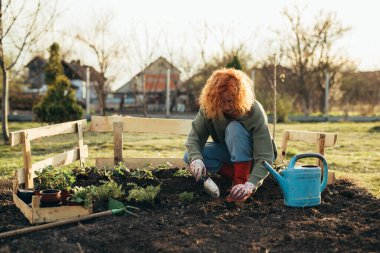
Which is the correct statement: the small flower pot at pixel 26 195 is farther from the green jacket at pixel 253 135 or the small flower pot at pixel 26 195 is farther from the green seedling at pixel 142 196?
the green jacket at pixel 253 135

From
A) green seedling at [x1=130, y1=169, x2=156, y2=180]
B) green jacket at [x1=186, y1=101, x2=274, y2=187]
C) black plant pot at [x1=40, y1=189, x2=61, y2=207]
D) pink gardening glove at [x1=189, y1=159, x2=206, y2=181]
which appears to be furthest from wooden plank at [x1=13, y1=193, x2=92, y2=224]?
green seedling at [x1=130, y1=169, x2=156, y2=180]

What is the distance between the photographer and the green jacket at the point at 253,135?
11.2 ft

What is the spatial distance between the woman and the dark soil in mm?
226

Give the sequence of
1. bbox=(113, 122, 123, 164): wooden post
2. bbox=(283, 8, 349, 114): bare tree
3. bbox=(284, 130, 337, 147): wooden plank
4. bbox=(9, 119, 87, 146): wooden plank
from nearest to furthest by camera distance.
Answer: bbox=(9, 119, 87, 146): wooden plank, bbox=(284, 130, 337, 147): wooden plank, bbox=(113, 122, 123, 164): wooden post, bbox=(283, 8, 349, 114): bare tree

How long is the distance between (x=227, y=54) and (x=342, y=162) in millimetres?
15847

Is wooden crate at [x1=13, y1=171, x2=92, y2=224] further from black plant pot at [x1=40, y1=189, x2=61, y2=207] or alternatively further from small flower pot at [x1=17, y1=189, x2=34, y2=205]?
small flower pot at [x1=17, y1=189, x2=34, y2=205]

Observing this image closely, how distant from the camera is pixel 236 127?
3572 millimetres

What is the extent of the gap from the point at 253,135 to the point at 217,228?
859 mm

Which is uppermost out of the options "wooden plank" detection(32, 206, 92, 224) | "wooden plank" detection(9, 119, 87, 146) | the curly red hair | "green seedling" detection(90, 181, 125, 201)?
the curly red hair

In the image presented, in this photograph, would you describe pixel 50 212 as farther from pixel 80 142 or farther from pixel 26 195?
pixel 80 142

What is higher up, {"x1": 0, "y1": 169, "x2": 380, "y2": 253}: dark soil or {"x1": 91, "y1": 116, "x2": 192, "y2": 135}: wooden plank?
{"x1": 91, "y1": 116, "x2": 192, "y2": 135}: wooden plank

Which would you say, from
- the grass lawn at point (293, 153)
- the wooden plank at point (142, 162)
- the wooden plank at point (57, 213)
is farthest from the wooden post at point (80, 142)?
the wooden plank at point (57, 213)

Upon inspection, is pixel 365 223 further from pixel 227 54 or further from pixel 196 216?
pixel 227 54

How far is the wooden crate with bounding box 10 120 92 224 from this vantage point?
3.03m
